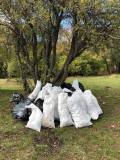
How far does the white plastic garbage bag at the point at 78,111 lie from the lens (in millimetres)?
8336

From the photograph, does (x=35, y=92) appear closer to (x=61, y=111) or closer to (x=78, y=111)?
(x=61, y=111)

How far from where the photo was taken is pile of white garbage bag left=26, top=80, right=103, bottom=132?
8.18m

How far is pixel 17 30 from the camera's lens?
9820 millimetres

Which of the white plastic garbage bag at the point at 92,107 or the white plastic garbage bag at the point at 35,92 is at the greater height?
the white plastic garbage bag at the point at 35,92

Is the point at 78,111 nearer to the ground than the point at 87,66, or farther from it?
farther from it

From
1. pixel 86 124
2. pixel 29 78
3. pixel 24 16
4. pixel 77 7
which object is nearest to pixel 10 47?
pixel 29 78

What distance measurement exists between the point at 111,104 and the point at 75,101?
2062 millimetres

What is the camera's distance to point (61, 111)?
8.38m

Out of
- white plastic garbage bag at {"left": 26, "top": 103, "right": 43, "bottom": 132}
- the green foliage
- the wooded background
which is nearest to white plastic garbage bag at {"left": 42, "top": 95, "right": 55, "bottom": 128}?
white plastic garbage bag at {"left": 26, "top": 103, "right": 43, "bottom": 132}

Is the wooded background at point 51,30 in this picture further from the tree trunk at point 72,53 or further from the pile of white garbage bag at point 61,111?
the pile of white garbage bag at point 61,111

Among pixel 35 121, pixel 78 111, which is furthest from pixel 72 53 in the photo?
pixel 35 121

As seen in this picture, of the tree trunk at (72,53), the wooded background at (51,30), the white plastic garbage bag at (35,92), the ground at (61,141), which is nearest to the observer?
the ground at (61,141)

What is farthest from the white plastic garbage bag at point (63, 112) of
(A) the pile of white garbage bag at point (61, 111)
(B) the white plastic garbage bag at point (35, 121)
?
(B) the white plastic garbage bag at point (35, 121)

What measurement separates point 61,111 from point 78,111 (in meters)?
0.34
